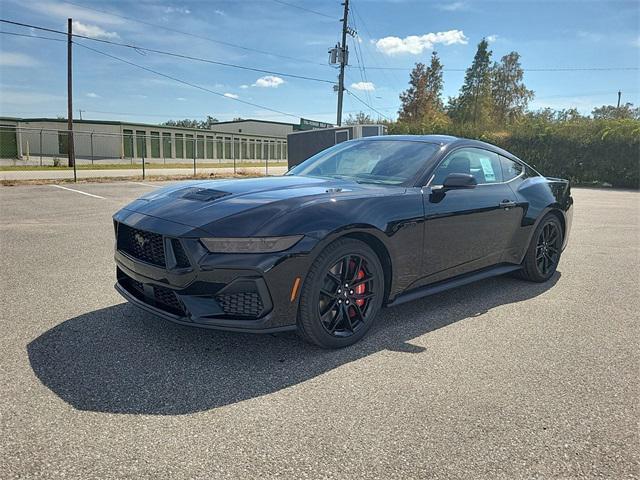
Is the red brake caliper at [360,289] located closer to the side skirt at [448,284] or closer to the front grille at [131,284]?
the side skirt at [448,284]

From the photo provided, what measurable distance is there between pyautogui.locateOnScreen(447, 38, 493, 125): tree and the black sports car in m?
52.2

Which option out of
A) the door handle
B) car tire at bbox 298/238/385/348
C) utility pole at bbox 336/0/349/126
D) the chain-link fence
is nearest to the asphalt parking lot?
car tire at bbox 298/238/385/348

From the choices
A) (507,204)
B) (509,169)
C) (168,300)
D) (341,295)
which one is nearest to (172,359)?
(168,300)

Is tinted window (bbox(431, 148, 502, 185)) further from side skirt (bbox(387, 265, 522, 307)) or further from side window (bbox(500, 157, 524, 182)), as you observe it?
side skirt (bbox(387, 265, 522, 307))

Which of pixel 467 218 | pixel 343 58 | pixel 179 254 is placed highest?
pixel 343 58

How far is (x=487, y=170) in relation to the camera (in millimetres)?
4406

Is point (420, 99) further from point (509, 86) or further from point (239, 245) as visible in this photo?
point (239, 245)

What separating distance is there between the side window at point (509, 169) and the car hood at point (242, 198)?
1.58 m

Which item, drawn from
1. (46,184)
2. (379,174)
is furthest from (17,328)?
(46,184)

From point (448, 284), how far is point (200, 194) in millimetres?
2061

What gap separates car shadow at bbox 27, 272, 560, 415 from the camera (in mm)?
2518

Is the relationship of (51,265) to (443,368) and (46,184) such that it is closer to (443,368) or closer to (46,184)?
(443,368)

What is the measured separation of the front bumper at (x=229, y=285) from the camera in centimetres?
274

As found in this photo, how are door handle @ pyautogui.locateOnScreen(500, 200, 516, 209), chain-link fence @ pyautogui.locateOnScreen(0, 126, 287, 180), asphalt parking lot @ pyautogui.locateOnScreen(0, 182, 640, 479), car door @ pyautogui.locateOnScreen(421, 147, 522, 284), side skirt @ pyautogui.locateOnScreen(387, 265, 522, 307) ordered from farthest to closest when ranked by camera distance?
chain-link fence @ pyautogui.locateOnScreen(0, 126, 287, 180)
door handle @ pyautogui.locateOnScreen(500, 200, 516, 209)
car door @ pyautogui.locateOnScreen(421, 147, 522, 284)
side skirt @ pyautogui.locateOnScreen(387, 265, 522, 307)
asphalt parking lot @ pyautogui.locateOnScreen(0, 182, 640, 479)
